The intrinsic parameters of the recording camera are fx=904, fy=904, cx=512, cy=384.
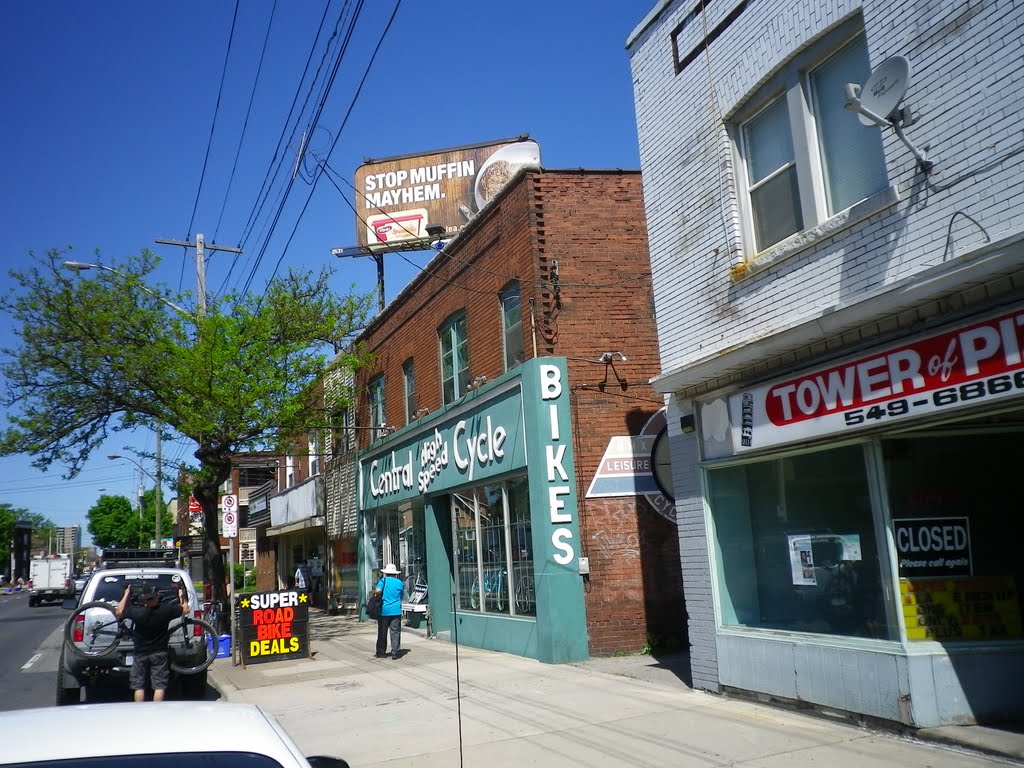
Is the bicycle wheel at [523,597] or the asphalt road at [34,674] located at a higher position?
the bicycle wheel at [523,597]

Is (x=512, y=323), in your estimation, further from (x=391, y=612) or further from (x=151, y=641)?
(x=151, y=641)

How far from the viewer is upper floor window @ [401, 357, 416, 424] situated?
20508 mm

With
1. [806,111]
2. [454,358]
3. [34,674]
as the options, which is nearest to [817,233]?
[806,111]

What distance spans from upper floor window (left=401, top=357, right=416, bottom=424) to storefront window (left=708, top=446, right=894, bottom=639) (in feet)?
37.4

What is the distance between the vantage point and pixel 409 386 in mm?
20797

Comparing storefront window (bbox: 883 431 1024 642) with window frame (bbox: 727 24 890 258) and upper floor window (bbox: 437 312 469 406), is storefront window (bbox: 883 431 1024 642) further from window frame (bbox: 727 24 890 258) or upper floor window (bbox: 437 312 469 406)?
upper floor window (bbox: 437 312 469 406)

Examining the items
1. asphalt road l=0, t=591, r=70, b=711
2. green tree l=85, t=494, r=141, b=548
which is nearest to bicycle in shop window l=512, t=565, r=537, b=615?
asphalt road l=0, t=591, r=70, b=711

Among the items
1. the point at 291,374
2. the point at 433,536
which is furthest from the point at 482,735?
the point at 291,374

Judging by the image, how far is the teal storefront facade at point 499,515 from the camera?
13.3 metres

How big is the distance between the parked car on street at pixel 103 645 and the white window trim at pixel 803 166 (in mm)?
8130

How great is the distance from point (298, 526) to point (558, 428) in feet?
63.6

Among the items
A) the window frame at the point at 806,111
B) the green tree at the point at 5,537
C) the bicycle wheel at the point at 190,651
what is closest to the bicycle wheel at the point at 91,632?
the bicycle wheel at the point at 190,651

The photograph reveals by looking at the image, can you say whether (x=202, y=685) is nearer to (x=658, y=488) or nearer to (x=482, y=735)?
(x=482, y=735)

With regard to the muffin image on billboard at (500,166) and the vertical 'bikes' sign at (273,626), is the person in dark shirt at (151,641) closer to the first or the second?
the vertical 'bikes' sign at (273,626)
